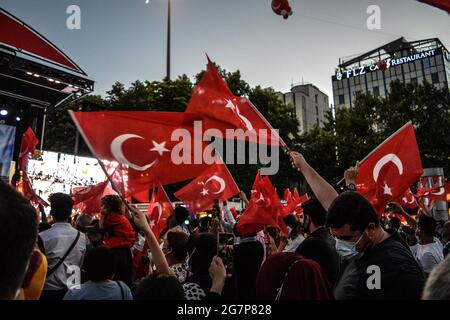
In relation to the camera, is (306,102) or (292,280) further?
(306,102)

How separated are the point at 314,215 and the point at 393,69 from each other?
61872mm

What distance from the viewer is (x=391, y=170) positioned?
5559 mm

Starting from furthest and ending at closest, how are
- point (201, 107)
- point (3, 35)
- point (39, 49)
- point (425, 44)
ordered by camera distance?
point (425, 44) → point (39, 49) → point (3, 35) → point (201, 107)

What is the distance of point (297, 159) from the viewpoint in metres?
3.65

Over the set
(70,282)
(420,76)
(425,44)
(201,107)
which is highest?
(425,44)

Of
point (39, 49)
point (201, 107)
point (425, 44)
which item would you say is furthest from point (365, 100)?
point (425, 44)

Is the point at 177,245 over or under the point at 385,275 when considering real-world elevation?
over

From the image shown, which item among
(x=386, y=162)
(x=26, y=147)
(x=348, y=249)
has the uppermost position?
(x=26, y=147)

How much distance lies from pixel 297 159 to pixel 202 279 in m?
1.50

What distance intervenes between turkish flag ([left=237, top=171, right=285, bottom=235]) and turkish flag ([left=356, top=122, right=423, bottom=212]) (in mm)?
1677

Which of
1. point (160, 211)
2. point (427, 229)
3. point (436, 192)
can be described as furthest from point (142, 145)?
point (436, 192)

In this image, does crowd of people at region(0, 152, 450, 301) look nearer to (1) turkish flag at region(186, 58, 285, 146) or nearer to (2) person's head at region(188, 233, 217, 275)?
(2) person's head at region(188, 233, 217, 275)

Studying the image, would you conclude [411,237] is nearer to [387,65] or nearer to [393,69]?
[387,65]
